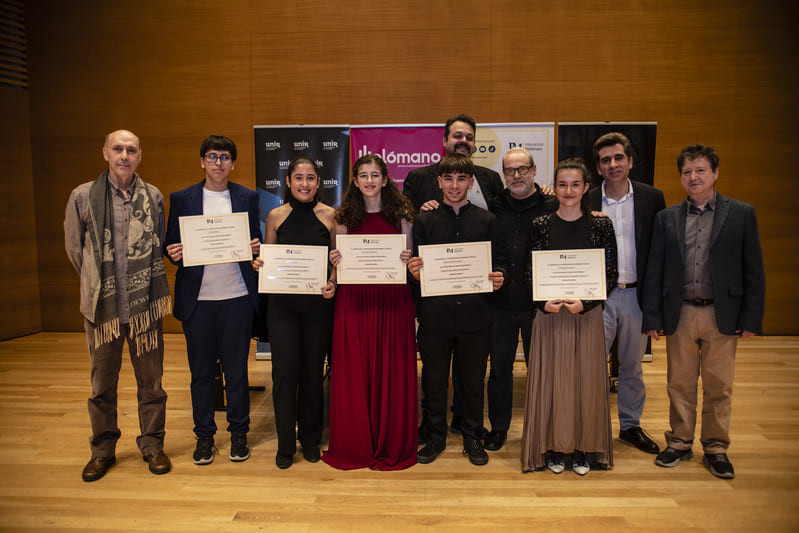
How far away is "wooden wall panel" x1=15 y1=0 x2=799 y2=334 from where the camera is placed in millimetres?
5770

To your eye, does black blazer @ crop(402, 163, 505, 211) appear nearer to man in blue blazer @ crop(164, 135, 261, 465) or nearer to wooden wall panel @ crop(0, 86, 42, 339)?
man in blue blazer @ crop(164, 135, 261, 465)

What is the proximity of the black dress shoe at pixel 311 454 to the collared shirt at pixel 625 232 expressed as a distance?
2.29 metres

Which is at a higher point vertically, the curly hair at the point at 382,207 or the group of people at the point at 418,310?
the curly hair at the point at 382,207

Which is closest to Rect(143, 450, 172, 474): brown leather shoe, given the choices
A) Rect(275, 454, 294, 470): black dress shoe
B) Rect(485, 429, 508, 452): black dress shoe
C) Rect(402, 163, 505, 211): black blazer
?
Rect(275, 454, 294, 470): black dress shoe

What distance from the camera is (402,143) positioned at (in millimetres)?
5309

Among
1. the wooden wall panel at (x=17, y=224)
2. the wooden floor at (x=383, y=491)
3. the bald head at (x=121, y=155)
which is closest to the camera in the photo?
the wooden floor at (x=383, y=491)

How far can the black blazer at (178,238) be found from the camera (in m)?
3.04

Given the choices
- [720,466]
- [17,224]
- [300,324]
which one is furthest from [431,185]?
[17,224]

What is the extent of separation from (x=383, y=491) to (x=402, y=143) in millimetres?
3639

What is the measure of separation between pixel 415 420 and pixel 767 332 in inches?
212

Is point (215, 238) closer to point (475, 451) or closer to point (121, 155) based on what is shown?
point (121, 155)

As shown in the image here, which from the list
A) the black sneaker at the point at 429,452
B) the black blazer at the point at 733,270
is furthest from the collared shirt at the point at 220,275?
the black blazer at the point at 733,270

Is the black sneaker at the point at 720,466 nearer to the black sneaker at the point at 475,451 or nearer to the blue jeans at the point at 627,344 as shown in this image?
the blue jeans at the point at 627,344

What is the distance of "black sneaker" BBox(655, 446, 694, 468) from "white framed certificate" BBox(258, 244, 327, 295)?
2.38 metres
